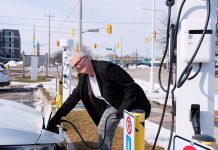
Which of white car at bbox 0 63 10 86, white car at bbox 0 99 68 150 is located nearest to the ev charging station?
white car at bbox 0 99 68 150

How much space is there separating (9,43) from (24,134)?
125804mm

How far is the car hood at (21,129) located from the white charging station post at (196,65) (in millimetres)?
1208

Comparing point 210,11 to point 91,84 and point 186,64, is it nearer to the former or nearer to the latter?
point 186,64

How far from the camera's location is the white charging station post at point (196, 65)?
3.20m

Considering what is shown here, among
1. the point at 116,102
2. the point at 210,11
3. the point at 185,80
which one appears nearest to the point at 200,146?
the point at 185,80

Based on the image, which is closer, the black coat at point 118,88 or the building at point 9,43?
the black coat at point 118,88

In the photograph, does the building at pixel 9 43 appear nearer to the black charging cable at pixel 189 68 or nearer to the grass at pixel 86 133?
the grass at pixel 86 133

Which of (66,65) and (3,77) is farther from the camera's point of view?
(3,77)

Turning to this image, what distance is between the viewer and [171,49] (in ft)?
11.0

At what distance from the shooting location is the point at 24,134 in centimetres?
313

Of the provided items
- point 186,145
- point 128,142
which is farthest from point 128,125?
point 186,145

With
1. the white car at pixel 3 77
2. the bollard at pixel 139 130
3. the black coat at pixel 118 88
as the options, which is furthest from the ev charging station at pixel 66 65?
the white car at pixel 3 77

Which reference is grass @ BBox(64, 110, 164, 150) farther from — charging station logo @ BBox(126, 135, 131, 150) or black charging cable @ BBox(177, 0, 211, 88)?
black charging cable @ BBox(177, 0, 211, 88)

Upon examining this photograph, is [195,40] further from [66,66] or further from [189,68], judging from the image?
[66,66]
